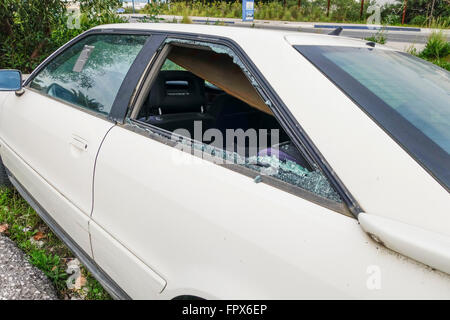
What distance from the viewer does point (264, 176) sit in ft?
4.11

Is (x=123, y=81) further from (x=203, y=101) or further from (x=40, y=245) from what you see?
(x=40, y=245)

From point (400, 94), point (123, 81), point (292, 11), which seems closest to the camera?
point (400, 94)

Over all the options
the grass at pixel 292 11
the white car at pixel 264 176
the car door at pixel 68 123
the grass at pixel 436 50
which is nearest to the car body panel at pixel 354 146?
the white car at pixel 264 176

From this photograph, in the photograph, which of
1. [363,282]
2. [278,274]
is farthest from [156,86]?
[363,282]

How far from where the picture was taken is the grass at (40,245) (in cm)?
226

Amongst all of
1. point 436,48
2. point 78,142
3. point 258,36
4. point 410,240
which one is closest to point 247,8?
point 436,48

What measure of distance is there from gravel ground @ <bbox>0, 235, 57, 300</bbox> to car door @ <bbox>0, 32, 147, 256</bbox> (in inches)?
15.1

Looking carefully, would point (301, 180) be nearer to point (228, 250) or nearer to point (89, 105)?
point (228, 250)

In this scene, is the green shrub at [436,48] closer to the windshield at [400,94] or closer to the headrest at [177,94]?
the headrest at [177,94]

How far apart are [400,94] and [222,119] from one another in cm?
130
